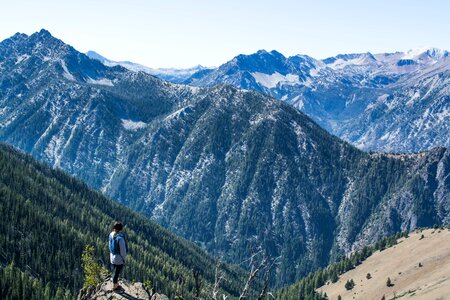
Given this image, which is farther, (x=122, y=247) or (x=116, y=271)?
(x=116, y=271)

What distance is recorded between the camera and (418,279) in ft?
637

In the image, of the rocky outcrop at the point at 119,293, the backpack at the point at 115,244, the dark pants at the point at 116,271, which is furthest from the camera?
the dark pants at the point at 116,271

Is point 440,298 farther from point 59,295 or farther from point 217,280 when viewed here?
point 217,280

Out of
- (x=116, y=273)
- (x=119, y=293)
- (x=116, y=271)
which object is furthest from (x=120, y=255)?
(x=119, y=293)

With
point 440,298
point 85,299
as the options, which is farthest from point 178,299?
point 440,298

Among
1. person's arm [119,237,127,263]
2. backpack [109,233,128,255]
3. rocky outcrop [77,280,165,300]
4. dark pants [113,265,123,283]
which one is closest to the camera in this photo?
rocky outcrop [77,280,165,300]

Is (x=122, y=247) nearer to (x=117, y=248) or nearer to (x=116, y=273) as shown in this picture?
(x=117, y=248)

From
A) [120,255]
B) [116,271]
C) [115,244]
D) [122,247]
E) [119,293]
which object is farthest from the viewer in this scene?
[119,293]

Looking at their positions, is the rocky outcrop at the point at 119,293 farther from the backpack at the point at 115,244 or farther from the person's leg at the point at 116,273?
the backpack at the point at 115,244

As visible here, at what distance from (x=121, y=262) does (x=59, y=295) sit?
128 metres

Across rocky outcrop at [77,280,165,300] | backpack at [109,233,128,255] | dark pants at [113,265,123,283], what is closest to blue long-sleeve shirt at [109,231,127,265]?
backpack at [109,233,128,255]

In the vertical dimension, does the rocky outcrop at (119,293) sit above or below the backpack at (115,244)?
below

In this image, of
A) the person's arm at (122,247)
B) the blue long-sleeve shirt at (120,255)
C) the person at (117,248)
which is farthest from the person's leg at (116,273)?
the person's arm at (122,247)

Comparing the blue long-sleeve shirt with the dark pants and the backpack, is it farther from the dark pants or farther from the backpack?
the dark pants
